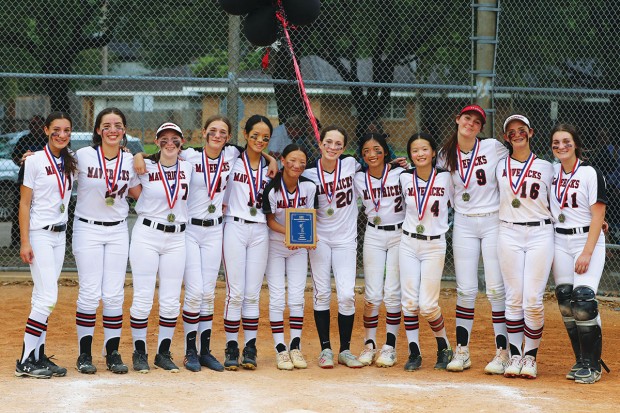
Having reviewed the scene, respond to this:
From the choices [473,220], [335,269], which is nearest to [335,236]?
[335,269]

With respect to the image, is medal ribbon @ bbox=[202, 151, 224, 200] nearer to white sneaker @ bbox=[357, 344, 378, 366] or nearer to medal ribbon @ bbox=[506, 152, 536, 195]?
white sneaker @ bbox=[357, 344, 378, 366]

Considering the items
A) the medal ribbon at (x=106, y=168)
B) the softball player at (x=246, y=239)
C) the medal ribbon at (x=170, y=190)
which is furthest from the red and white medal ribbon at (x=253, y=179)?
the medal ribbon at (x=106, y=168)

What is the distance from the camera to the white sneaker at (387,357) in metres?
7.05

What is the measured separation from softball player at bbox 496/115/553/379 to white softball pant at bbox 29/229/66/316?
318cm

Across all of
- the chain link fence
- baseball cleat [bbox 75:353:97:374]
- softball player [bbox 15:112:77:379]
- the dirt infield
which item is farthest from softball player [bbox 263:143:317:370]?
the chain link fence

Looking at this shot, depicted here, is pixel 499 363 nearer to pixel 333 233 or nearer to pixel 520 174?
pixel 520 174

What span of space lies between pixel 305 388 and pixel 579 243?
2217mm

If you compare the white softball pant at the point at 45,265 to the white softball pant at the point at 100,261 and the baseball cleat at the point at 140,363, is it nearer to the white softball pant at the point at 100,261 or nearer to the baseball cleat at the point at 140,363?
the white softball pant at the point at 100,261

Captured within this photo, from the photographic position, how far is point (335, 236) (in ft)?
23.0

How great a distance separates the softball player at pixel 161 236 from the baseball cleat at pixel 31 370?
2.11ft

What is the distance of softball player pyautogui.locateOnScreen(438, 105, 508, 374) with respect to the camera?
22.4 feet

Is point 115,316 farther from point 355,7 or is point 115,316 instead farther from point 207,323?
point 355,7

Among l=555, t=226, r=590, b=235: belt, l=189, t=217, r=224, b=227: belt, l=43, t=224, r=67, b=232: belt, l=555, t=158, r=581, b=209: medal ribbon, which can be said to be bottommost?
l=43, t=224, r=67, b=232: belt

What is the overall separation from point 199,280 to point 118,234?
2.23 ft
